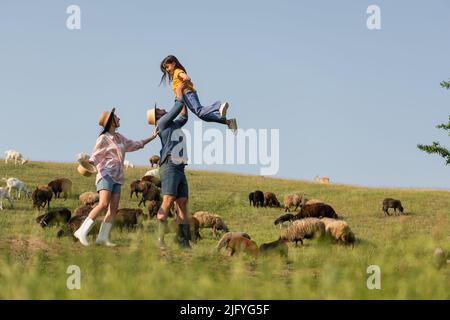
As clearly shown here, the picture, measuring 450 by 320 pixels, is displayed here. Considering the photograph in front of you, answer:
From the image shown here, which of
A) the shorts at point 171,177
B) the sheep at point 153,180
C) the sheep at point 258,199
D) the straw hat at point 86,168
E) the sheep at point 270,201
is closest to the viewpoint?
the shorts at point 171,177

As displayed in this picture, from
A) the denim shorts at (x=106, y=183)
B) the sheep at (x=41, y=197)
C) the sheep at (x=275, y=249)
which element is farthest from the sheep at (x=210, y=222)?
the denim shorts at (x=106, y=183)

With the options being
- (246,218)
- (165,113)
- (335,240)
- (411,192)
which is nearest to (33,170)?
(246,218)

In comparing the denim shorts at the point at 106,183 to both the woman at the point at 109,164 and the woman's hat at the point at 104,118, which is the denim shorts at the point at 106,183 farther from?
the woman's hat at the point at 104,118

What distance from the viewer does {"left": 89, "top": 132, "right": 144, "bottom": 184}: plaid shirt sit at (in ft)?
34.4

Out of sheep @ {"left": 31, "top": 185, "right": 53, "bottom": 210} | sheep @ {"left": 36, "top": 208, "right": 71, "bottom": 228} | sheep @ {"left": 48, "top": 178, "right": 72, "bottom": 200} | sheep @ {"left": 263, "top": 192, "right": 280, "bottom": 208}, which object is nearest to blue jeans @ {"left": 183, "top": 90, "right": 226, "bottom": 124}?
sheep @ {"left": 36, "top": 208, "right": 71, "bottom": 228}

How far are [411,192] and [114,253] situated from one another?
1375 inches

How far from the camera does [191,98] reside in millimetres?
10844

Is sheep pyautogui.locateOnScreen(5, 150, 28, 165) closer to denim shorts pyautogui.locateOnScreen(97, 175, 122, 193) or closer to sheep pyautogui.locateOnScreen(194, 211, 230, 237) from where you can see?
sheep pyautogui.locateOnScreen(194, 211, 230, 237)

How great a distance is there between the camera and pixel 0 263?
9.65 metres

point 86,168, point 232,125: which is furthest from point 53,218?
point 232,125

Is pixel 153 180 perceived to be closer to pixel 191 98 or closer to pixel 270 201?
pixel 270 201

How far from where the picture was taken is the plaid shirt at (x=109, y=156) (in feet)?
34.4

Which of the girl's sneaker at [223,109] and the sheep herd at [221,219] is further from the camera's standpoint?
the sheep herd at [221,219]
